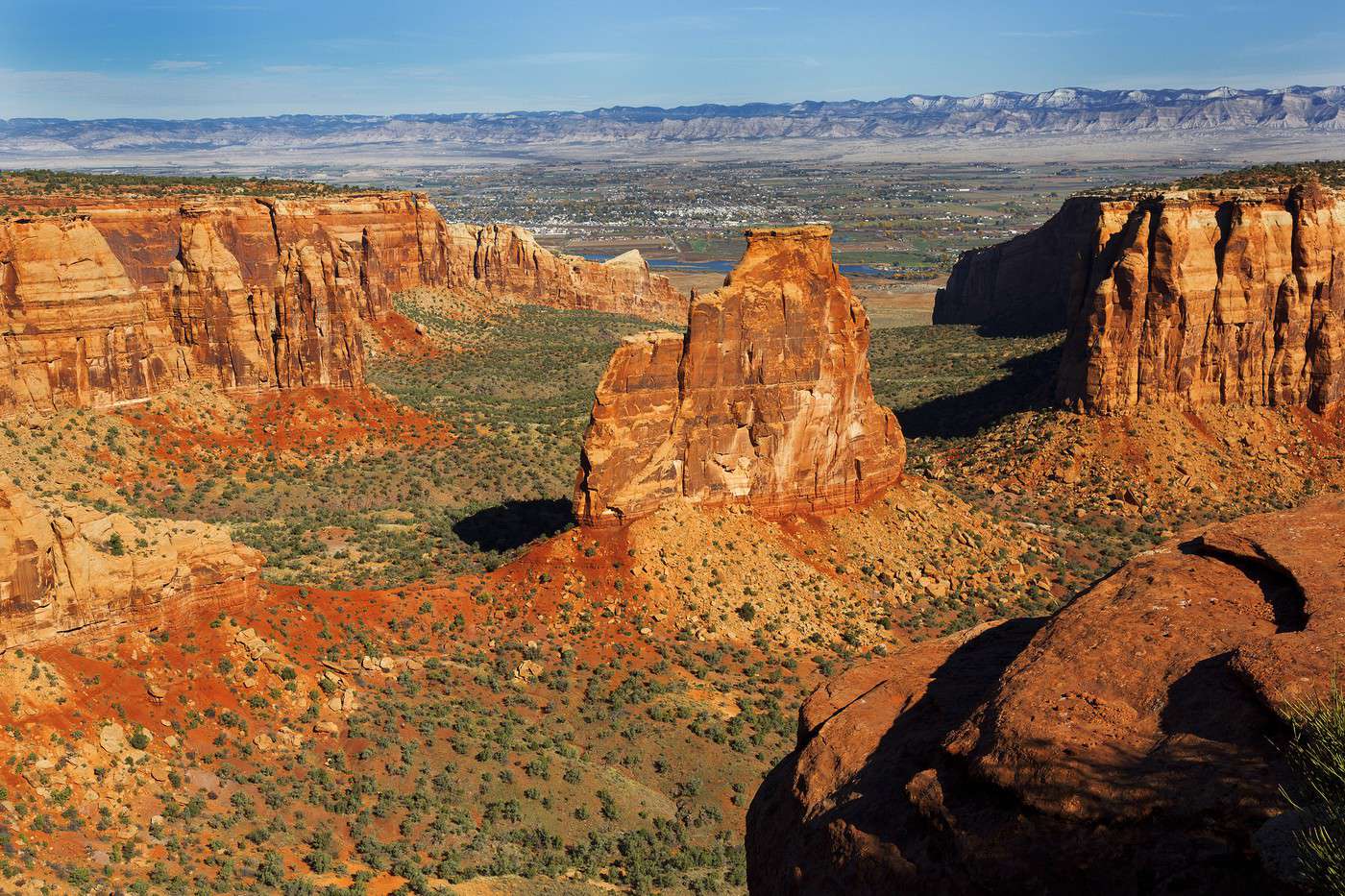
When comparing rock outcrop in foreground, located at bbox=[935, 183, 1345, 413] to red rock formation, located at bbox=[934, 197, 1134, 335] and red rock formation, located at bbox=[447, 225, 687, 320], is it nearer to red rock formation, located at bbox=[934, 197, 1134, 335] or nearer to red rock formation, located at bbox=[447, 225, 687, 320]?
red rock formation, located at bbox=[934, 197, 1134, 335]

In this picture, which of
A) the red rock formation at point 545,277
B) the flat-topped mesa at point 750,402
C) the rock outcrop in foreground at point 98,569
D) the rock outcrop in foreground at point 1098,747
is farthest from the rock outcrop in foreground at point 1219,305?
the red rock formation at point 545,277

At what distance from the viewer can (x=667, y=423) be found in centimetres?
4056

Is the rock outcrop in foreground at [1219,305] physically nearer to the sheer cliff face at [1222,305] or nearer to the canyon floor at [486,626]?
the sheer cliff face at [1222,305]

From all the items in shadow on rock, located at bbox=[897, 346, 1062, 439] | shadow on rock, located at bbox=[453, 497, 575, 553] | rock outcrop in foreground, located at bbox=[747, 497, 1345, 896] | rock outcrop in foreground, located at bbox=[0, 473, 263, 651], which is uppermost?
rock outcrop in foreground, located at bbox=[747, 497, 1345, 896]

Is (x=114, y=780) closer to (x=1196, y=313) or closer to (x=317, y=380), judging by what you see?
(x=317, y=380)

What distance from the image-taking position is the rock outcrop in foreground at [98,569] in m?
26.7

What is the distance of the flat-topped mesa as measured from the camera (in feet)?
131

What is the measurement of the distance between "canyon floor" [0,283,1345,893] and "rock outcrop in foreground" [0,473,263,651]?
2.27 ft

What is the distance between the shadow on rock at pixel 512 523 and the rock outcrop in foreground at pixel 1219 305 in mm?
26218

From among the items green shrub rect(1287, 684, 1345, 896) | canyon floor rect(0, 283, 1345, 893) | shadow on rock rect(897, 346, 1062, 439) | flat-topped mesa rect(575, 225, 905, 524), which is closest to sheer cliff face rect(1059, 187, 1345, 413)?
canyon floor rect(0, 283, 1345, 893)

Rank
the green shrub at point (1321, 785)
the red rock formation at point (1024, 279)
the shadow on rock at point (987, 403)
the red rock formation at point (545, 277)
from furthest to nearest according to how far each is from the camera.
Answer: the red rock formation at point (545, 277) < the red rock formation at point (1024, 279) < the shadow on rock at point (987, 403) < the green shrub at point (1321, 785)

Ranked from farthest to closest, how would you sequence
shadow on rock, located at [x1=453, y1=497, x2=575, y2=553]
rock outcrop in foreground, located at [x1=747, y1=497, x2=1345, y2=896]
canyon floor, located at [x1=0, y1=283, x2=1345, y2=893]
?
shadow on rock, located at [x1=453, y1=497, x2=575, y2=553]
canyon floor, located at [x1=0, y1=283, x2=1345, y2=893]
rock outcrop in foreground, located at [x1=747, y1=497, x2=1345, y2=896]

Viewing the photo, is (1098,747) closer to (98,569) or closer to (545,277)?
(98,569)

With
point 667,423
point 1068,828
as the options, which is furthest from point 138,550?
point 1068,828
